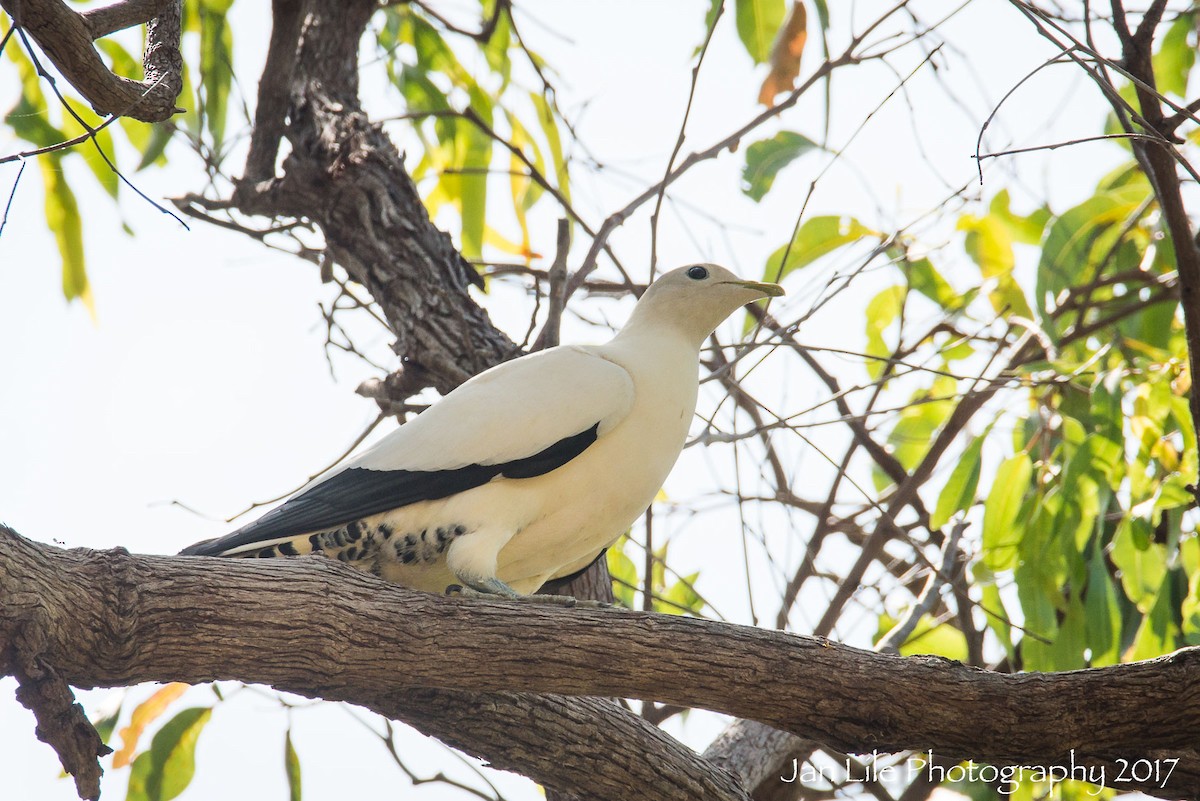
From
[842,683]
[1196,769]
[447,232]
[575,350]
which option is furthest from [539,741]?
[447,232]

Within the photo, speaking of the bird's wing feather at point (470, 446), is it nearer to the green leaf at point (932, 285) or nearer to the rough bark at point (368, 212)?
the rough bark at point (368, 212)

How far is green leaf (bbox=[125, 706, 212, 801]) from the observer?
12.0 feet

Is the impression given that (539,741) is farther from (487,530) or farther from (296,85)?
(296,85)

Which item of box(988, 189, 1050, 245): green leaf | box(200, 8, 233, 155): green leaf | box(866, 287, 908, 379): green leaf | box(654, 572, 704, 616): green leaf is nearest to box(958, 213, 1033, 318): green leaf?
box(988, 189, 1050, 245): green leaf

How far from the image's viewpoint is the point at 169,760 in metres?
3.66

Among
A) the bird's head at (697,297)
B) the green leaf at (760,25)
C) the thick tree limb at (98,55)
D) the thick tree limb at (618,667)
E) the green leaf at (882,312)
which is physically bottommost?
the thick tree limb at (618,667)

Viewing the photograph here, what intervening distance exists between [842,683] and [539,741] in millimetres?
820

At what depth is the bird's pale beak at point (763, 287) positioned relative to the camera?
3436 millimetres

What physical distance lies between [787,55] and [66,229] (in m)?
2.69

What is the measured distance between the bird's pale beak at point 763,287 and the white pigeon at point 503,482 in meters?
0.44

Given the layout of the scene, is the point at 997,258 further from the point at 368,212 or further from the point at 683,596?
the point at 368,212

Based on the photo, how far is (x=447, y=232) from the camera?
4.21m

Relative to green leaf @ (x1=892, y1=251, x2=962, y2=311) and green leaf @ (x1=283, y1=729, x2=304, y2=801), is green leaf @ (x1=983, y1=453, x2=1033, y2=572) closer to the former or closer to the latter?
Result: green leaf @ (x1=892, y1=251, x2=962, y2=311)

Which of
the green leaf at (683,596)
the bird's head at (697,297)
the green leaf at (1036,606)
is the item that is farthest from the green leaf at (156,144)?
the green leaf at (1036,606)
